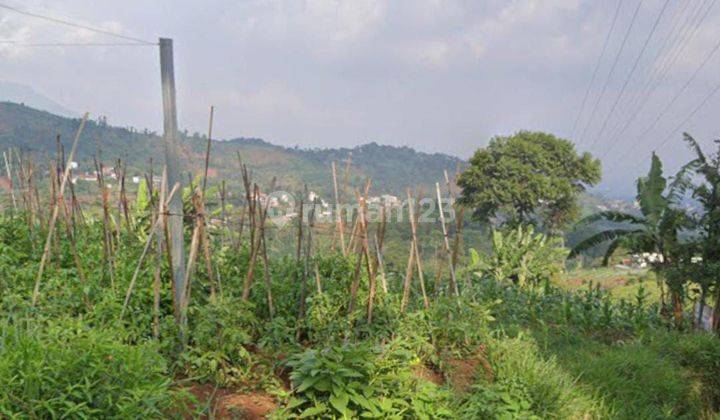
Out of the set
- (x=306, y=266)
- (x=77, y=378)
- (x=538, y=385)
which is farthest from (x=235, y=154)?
(x=77, y=378)

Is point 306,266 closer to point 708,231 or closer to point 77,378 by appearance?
point 77,378

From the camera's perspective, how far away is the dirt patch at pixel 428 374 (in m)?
4.66

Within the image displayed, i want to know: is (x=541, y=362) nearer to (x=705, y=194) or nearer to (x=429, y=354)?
(x=429, y=354)

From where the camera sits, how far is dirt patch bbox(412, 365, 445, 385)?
4.66 meters

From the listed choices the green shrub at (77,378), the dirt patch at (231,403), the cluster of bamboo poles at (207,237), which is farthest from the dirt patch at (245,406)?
the cluster of bamboo poles at (207,237)

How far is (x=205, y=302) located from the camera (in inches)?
190

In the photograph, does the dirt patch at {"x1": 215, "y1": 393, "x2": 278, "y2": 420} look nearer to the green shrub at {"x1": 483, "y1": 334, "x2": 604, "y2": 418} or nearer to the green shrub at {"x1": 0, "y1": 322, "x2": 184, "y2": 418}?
the green shrub at {"x1": 0, "y1": 322, "x2": 184, "y2": 418}

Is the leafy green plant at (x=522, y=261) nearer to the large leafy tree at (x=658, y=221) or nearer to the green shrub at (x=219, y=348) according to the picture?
the large leafy tree at (x=658, y=221)

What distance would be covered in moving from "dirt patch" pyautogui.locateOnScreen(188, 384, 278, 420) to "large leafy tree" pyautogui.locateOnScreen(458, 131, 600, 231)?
22553 mm

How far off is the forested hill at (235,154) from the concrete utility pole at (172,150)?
10.1m

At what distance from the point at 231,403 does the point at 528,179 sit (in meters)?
24.7

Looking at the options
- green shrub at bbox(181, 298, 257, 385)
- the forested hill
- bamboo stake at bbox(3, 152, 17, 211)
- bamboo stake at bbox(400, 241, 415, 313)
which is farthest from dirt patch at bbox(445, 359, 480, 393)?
the forested hill

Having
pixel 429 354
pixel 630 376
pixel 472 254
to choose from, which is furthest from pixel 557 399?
pixel 472 254

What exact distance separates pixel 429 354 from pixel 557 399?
1.03 metres
